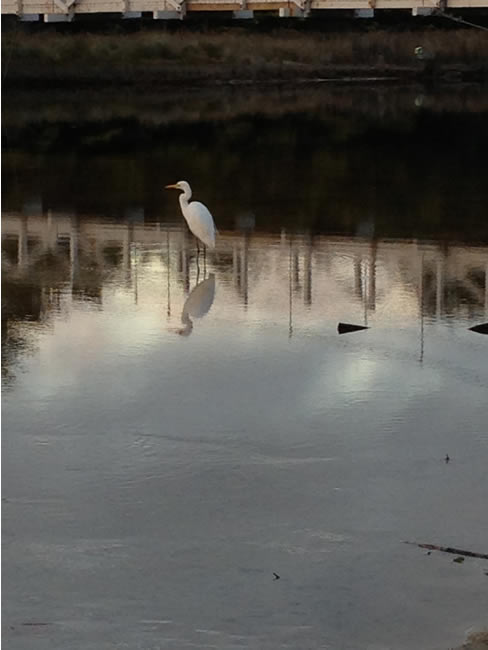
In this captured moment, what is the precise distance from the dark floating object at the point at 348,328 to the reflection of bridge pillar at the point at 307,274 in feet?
3.66

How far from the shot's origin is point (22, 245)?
66.2ft

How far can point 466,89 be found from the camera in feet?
200

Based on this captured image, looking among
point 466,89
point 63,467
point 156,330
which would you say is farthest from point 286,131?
point 63,467

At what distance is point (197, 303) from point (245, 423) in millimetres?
4261

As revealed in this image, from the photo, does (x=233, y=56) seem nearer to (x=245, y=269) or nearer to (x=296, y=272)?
(x=245, y=269)

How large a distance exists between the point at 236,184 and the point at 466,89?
3466 cm

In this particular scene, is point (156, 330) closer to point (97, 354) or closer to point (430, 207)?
point (97, 354)

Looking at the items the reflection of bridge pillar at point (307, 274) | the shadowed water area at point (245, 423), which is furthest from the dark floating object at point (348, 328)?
the reflection of bridge pillar at point (307, 274)

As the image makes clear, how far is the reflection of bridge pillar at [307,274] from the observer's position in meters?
16.3

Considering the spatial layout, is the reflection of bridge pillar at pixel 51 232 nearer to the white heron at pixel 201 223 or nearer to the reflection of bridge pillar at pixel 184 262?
the reflection of bridge pillar at pixel 184 262

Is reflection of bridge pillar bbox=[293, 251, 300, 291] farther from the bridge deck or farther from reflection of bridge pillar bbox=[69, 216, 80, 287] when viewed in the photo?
the bridge deck

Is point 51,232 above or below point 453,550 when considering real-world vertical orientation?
above

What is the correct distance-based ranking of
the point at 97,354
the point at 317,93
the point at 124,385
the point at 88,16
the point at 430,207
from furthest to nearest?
the point at 88,16 → the point at 317,93 → the point at 430,207 → the point at 97,354 → the point at 124,385

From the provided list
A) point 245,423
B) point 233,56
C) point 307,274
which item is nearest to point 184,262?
point 307,274
